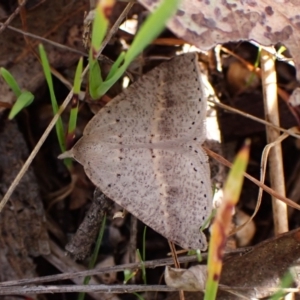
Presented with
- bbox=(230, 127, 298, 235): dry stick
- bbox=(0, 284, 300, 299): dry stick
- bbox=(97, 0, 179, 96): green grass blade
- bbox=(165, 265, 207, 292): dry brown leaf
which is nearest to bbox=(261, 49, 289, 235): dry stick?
bbox=(230, 127, 298, 235): dry stick

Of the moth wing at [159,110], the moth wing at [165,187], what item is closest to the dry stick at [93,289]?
the moth wing at [165,187]

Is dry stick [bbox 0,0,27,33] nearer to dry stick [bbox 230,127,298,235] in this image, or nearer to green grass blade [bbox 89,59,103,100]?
green grass blade [bbox 89,59,103,100]

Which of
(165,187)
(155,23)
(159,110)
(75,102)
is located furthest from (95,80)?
(155,23)

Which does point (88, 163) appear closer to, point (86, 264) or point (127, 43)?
point (86, 264)

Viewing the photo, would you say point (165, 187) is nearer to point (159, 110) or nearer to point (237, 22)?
point (159, 110)

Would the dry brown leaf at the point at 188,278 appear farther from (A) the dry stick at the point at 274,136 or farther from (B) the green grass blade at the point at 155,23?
(B) the green grass blade at the point at 155,23

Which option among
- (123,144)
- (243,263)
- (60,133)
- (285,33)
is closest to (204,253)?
(243,263)
